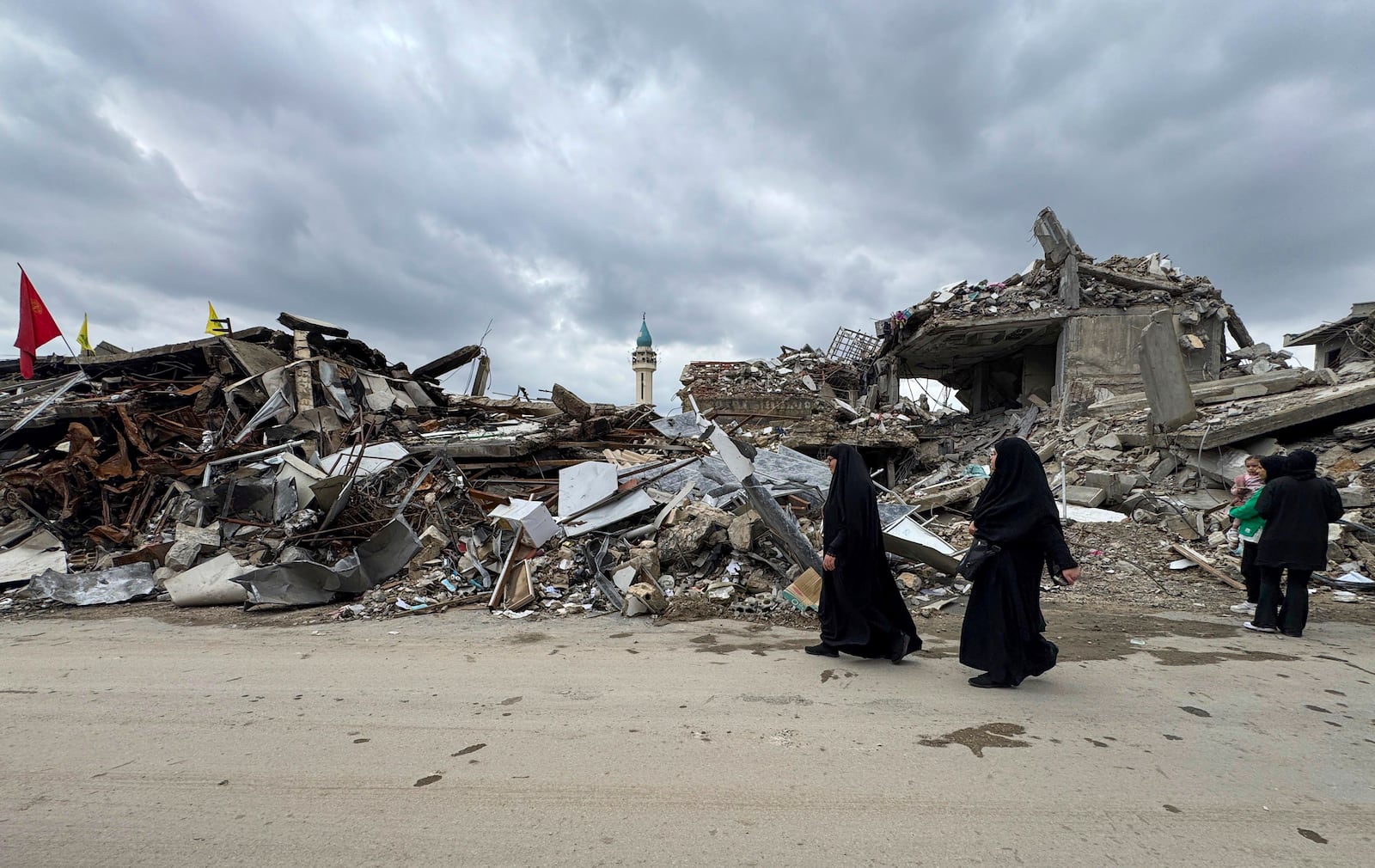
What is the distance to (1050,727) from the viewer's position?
2.81 meters

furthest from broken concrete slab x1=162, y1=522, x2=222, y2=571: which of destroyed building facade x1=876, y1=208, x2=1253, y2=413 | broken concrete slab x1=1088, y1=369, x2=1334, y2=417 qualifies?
destroyed building facade x1=876, y1=208, x2=1253, y2=413

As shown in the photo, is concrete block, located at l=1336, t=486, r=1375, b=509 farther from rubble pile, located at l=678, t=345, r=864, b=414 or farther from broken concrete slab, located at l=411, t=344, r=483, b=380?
broken concrete slab, located at l=411, t=344, r=483, b=380

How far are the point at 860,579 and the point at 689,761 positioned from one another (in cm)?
175

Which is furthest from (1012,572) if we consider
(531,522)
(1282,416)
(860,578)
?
(1282,416)

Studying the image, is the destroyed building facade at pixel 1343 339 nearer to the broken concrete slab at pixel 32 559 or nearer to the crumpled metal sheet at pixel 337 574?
the crumpled metal sheet at pixel 337 574

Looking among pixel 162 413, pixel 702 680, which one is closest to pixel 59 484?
pixel 162 413

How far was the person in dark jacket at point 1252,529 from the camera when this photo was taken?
4.57 m

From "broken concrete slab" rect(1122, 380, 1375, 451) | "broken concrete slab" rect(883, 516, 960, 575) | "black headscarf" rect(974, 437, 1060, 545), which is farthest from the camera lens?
"broken concrete slab" rect(1122, 380, 1375, 451)

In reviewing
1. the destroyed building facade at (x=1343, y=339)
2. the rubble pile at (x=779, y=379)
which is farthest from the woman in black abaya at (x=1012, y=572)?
the destroyed building facade at (x=1343, y=339)

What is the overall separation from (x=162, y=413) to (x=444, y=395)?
16.8 feet

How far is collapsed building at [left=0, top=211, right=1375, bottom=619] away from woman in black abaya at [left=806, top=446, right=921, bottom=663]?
141 centimetres

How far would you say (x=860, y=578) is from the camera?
12.5ft

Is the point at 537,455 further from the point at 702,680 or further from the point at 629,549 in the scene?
the point at 702,680

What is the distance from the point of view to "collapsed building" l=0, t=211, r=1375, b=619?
606 cm
